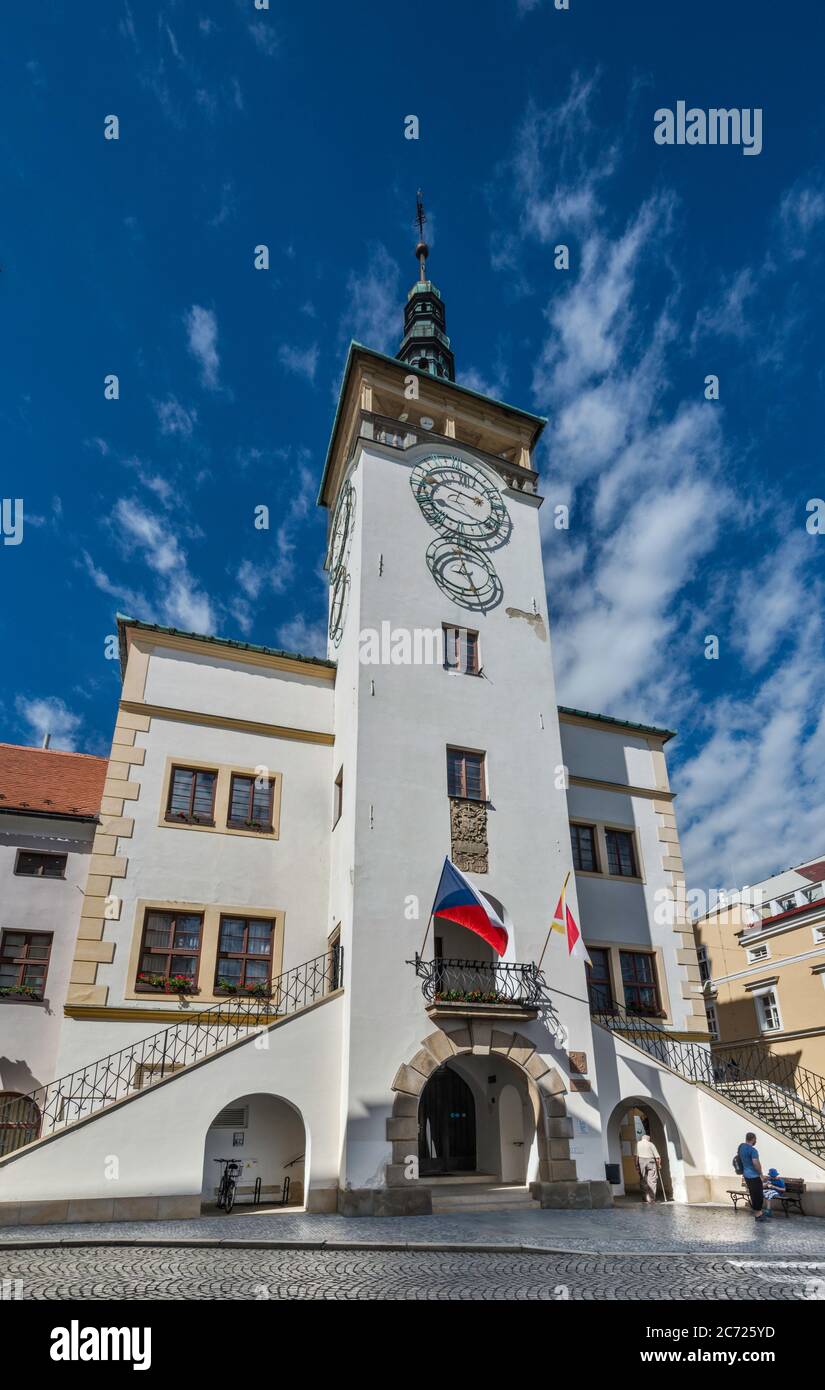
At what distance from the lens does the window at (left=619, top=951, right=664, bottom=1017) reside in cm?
2058

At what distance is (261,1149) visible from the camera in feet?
53.8

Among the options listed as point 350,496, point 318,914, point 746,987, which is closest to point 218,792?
point 318,914

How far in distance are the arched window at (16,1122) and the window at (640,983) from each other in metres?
13.5

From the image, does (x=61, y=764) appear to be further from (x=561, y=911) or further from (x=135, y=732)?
(x=561, y=911)

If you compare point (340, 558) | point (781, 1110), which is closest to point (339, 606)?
point (340, 558)

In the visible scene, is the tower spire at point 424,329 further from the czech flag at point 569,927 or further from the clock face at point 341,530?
the czech flag at point 569,927

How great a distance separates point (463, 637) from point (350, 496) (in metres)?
5.61

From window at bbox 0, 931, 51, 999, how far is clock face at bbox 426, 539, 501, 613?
12650 millimetres

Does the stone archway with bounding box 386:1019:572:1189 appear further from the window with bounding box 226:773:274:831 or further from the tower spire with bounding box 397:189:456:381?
the tower spire with bounding box 397:189:456:381

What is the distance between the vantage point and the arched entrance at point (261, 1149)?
1594 centimetres

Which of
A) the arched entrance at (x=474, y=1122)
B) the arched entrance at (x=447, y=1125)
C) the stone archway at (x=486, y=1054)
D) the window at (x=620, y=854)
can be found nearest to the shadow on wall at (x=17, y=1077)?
the stone archway at (x=486, y=1054)

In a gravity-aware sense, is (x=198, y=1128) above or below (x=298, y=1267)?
above

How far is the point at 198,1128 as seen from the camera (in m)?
14.1

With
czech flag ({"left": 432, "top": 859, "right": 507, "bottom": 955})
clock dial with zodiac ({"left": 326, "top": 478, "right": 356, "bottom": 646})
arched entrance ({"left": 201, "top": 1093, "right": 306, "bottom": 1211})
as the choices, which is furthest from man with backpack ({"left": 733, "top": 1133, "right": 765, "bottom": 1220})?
clock dial with zodiac ({"left": 326, "top": 478, "right": 356, "bottom": 646})
